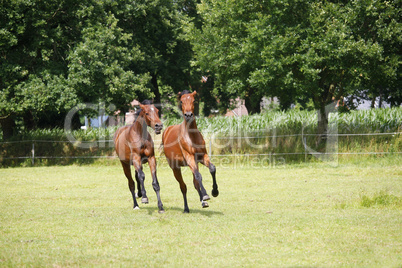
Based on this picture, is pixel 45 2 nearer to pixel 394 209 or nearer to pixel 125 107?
pixel 125 107

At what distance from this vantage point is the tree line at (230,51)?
76.0 ft

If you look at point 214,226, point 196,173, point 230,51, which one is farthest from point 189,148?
point 230,51

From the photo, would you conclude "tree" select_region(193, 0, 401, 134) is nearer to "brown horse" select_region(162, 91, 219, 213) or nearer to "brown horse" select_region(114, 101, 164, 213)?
"brown horse" select_region(114, 101, 164, 213)

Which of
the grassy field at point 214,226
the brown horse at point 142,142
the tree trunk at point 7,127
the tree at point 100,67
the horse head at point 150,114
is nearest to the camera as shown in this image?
the grassy field at point 214,226

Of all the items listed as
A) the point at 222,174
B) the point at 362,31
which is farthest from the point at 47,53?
the point at 362,31

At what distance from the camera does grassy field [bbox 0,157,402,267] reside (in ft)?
22.5

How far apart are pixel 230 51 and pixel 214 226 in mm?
18923

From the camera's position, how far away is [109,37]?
94.6 feet

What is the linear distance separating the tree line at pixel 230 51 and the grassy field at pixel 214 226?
780 centimetres

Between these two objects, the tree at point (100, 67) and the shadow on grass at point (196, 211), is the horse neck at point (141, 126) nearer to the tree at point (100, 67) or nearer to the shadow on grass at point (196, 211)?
the shadow on grass at point (196, 211)

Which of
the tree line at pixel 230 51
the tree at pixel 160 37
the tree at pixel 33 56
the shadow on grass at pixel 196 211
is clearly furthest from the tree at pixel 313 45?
the shadow on grass at pixel 196 211

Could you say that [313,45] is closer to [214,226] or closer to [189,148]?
[189,148]

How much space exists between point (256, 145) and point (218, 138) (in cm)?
233

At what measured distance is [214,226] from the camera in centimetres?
926
